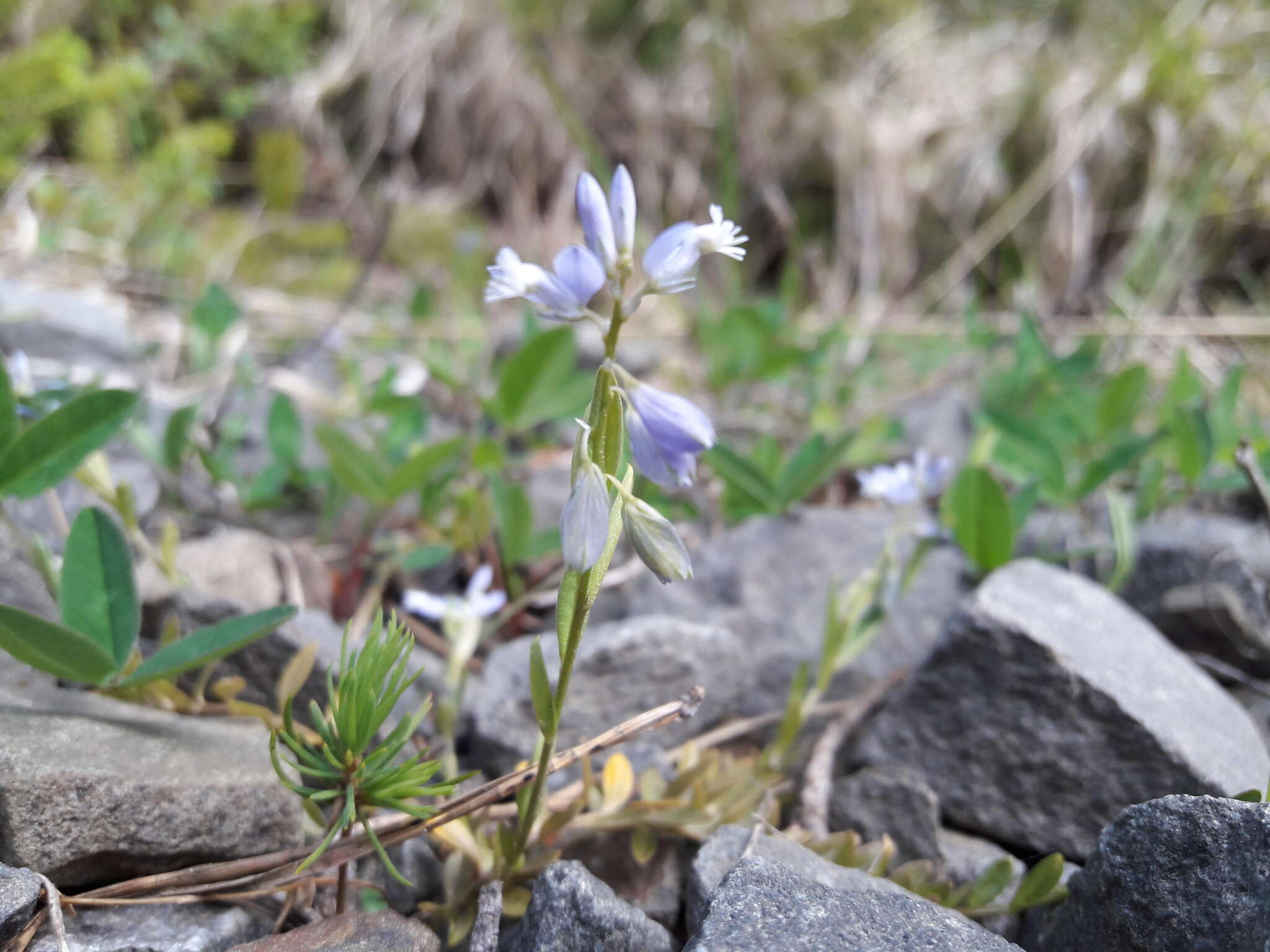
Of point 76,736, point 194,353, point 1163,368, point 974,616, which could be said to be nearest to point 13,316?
point 194,353

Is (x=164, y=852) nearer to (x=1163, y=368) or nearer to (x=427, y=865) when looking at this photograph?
(x=427, y=865)

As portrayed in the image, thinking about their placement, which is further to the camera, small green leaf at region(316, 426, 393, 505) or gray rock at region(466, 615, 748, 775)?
small green leaf at region(316, 426, 393, 505)

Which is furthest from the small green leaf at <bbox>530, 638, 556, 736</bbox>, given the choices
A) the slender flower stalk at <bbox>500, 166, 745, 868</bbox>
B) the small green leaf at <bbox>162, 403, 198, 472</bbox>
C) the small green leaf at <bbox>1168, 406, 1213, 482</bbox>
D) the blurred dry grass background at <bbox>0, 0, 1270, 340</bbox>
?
the blurred dry grass background at <bbox>0, 0, 1270, 340</bbox>

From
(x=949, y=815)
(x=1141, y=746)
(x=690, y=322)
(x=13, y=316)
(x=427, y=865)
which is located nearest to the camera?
(x=427, y=865)

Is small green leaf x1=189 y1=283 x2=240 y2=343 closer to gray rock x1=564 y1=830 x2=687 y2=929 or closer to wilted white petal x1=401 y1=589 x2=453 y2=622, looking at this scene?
wilted white petal x1=401 y1=589 x2=453 y2=622

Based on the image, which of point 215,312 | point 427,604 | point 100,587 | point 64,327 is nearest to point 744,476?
point 427,604

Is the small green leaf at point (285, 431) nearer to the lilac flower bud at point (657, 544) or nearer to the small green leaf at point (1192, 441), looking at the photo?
the lilac flower bud at point (657, 544)
